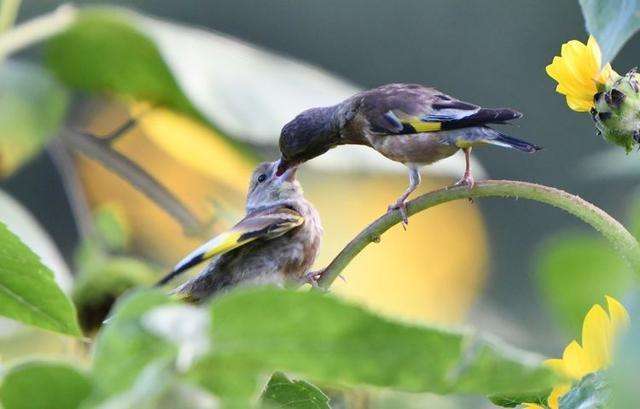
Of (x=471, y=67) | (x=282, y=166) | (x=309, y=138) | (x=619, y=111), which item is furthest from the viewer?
(x=471, y=67)

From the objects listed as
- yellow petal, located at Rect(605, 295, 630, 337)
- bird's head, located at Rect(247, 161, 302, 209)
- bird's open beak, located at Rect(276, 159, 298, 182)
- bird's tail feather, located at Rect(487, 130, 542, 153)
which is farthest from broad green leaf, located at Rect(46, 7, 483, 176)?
yellow petal, located at Rect(605, 295, 630, 337)

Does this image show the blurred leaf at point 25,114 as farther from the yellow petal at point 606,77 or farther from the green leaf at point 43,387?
the green leaf at point 43,387

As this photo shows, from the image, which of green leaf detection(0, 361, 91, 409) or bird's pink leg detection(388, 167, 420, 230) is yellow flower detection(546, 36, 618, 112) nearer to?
bird's pink leg detection(388, 167, 420, 230)

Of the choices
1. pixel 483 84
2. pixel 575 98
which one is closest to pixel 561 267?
pixel 575 98

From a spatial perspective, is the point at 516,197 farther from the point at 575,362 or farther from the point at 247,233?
the point at 247,233

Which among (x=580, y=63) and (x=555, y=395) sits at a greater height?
(x=580, y=63)

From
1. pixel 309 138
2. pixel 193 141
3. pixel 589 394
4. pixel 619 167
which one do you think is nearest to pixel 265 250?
pixel 309 138

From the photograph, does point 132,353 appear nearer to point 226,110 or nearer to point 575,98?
point 575,98
